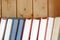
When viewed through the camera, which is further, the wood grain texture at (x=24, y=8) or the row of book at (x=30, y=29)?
the wood grain texture at (x=24, y=8)

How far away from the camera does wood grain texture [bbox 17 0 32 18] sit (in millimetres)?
1129

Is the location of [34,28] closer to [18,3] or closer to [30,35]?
[30,35]

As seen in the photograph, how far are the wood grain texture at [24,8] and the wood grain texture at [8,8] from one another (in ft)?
0.13

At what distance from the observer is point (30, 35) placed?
94 centimetres

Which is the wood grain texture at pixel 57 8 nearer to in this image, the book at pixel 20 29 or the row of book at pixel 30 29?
the row of book at pixel 30 29

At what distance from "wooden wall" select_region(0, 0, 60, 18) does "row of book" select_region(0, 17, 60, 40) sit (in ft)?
0.54

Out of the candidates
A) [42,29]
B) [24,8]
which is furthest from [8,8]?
[42,29]

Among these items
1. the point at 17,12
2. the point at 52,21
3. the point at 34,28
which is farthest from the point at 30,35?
the point at 17,12

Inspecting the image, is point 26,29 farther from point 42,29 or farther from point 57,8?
point 57,8

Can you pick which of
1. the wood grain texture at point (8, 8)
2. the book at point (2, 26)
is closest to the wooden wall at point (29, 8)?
the wood grain texture at point (8, 8)

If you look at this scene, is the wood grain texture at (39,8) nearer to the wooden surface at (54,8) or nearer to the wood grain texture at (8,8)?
the wooden surface at (54,8)

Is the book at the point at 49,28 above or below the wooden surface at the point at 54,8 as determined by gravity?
below

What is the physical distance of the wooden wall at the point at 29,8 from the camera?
1.11 m

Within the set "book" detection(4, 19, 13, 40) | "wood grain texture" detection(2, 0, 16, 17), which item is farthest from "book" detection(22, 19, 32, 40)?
"wood grain texture" detection(2, 0, 16, 17)
